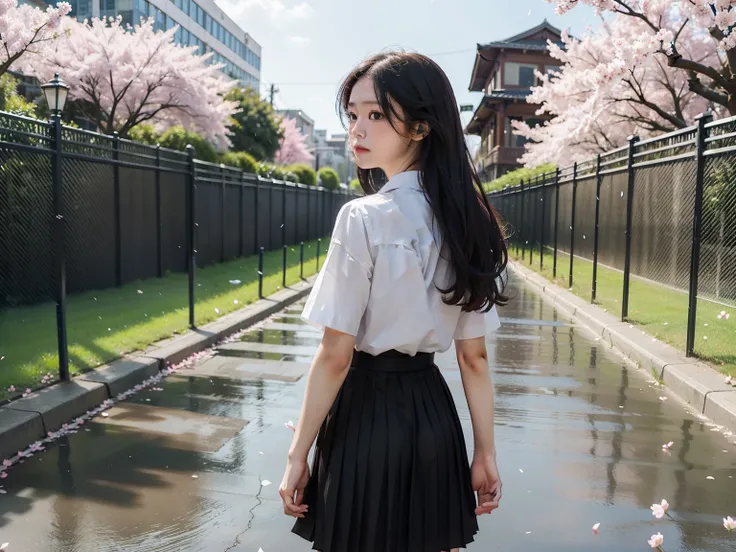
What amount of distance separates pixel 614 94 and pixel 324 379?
16525 mm

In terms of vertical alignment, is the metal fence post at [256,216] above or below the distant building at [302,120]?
below

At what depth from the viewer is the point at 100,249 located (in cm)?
1216

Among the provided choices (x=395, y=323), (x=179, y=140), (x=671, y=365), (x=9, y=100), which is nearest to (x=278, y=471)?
(x=395, y=323)

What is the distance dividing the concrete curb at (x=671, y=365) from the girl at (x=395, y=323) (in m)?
4.42

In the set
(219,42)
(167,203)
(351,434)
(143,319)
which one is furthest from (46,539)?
(219,42)

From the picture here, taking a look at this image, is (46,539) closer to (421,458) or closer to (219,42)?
(421,458)

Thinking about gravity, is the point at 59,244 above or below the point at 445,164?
below

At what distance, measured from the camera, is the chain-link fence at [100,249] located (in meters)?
6.49

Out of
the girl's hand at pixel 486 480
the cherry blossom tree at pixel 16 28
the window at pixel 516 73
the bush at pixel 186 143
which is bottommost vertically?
the girl's hand at pixel 486 480

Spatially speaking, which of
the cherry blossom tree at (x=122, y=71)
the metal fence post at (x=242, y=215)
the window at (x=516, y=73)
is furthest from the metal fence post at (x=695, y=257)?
the window at (x=516, y=73)

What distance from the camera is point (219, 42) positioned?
6625cm

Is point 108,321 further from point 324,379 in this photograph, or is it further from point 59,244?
point 324,379

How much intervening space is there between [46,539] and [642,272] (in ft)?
45.6

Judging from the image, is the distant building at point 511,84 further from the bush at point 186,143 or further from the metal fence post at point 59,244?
the metal fence post at point 59,244
